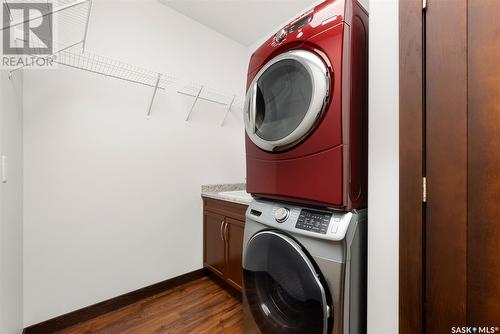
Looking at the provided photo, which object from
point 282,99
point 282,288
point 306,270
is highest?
point 282,99

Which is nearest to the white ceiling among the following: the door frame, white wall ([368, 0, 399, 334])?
white wall ([368, 0, 399, 334])

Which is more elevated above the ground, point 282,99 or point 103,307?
point 282,99

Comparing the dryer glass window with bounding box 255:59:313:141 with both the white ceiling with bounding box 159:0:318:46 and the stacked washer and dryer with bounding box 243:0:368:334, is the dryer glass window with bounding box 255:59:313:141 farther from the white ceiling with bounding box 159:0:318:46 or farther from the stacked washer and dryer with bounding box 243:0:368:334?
the white ceiling with bounding box 159:0:318:46

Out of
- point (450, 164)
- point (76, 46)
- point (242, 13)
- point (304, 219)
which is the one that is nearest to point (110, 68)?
point (76, 46)

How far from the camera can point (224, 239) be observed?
194cm

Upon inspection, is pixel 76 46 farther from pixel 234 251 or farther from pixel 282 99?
pixel 234 251

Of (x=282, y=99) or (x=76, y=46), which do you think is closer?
(x=282, y=99)

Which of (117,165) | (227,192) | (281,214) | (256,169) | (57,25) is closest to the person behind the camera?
(281,214)

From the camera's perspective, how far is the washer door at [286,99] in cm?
93

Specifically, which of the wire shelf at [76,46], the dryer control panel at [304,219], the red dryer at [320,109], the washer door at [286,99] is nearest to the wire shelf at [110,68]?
the wire shelf at [76,46]

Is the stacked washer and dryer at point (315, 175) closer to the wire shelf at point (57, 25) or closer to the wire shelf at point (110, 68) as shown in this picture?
the wire shelf at point (57, 25)

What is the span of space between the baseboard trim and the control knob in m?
1.52

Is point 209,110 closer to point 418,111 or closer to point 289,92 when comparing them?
point 289,92

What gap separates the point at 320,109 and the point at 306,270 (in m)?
0.70
